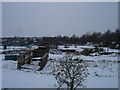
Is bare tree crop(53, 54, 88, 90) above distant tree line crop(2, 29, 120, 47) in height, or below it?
below

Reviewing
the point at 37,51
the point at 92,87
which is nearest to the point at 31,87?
the point at 92,87

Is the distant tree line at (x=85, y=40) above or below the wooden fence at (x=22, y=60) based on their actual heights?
above

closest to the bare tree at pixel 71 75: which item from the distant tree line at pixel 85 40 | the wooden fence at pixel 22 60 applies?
the wooden fence at pixel 22 60

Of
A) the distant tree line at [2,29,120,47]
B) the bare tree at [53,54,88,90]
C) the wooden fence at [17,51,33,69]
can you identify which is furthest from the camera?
the distant tree line at [2,29,120,47]

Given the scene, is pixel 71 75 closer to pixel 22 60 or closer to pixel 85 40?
pixel 22 60

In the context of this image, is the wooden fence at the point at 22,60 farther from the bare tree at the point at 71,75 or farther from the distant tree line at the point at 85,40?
the distant tree line at the point at 85,40

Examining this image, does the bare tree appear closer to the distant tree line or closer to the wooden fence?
the wooden fence

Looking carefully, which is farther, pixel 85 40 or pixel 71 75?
pixel 85 40

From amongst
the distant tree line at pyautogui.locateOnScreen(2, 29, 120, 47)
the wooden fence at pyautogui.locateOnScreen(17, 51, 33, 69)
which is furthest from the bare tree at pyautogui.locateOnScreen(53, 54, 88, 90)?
the distant tree line at pyautogui.locateOnScreen(2, 29, 120, 47)

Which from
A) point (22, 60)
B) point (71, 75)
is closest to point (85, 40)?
point (22, 60)

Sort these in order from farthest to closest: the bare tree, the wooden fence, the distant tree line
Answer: the distant tree line → the wooden fence → the bare tree

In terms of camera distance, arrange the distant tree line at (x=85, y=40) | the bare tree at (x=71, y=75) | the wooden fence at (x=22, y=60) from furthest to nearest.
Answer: the distant tree line at (x=85, y=40)
the wooden fence at (x=22, y=60)
the bare tree at (x=71, y=75)

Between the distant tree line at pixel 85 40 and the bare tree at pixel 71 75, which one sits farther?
the distant tree line at pixel 85 40

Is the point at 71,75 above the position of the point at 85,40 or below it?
below
